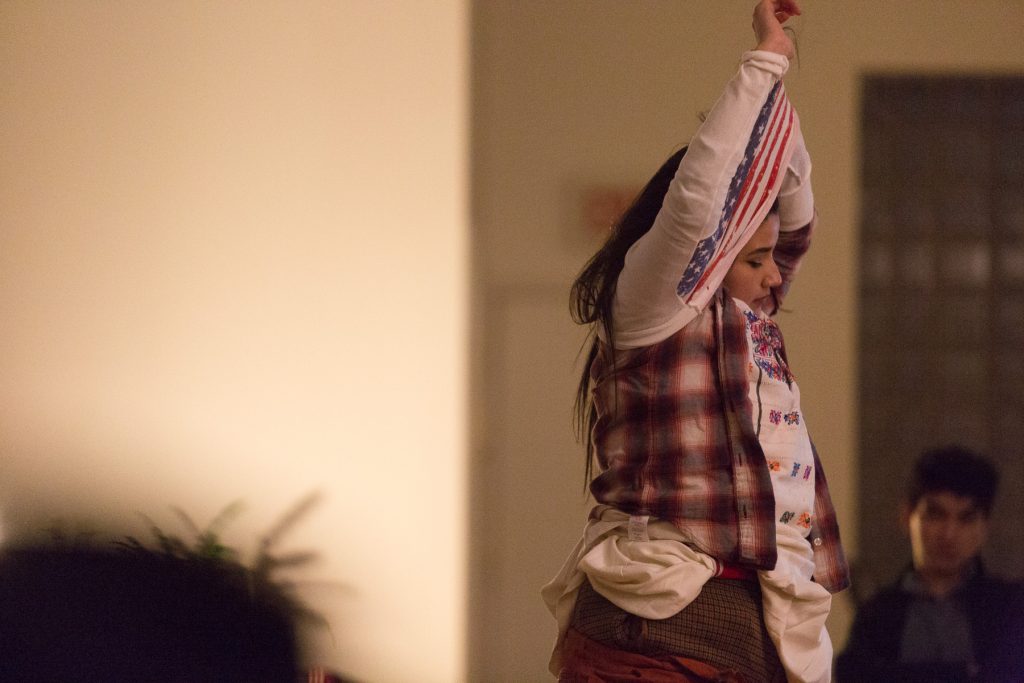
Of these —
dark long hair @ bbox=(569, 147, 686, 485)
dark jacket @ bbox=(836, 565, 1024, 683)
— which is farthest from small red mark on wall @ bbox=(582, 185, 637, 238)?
dark long hair @ bbox=(569, 147, 686, 485)

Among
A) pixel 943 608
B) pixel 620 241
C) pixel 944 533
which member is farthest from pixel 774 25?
pixel 943 608

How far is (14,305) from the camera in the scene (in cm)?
296

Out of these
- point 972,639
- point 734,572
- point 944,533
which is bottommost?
point 972,639

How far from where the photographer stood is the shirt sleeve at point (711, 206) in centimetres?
111

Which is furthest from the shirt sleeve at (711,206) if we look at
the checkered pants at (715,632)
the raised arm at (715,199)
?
the checkered pants at (715,632)

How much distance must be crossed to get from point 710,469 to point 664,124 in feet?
5.58

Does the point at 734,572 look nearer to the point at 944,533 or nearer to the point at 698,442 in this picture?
the point at 698,442

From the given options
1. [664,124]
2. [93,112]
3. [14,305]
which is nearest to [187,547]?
[14,305]

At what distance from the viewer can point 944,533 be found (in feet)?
7.17

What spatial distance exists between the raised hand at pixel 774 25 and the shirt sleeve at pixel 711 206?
3 cm

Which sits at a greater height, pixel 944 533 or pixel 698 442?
pixel 698 442

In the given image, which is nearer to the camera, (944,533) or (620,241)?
(620,241)

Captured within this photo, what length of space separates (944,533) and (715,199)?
4.56ft

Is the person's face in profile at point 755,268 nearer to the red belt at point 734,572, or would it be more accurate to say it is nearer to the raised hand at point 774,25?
the raised hand at point 774,25
